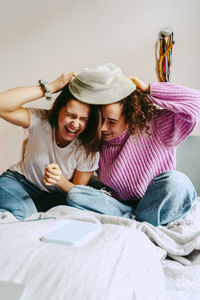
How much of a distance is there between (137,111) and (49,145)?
0.37 m

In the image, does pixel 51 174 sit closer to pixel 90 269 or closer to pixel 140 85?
pixel 140 85

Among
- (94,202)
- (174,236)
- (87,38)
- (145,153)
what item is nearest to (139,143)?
(145,153)

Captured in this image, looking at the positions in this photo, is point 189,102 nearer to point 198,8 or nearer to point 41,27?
point 198,8

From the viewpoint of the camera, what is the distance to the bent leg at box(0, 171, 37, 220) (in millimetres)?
1060

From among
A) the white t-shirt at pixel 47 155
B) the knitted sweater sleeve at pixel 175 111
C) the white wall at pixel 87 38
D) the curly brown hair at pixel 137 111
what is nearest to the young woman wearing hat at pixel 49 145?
the white t-shirt at pixel 47 155

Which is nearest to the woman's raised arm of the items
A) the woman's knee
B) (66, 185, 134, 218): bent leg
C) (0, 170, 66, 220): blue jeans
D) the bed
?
(0, 170, 66, 220): blue jeans

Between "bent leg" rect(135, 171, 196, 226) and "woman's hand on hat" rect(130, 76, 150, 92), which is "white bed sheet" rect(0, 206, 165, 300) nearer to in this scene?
"bent leg" rect(135, 171, 196, 226)

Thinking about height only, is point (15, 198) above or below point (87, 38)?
below

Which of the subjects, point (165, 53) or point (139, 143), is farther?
point (165, 53)

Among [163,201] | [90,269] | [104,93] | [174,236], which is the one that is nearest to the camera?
[90,269]

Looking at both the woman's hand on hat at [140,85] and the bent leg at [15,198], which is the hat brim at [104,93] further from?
the bent leg at [15,198]

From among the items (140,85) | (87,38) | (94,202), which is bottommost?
(94,202)

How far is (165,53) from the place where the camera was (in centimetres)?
158

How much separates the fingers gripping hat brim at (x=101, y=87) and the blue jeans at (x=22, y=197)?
0.41m
